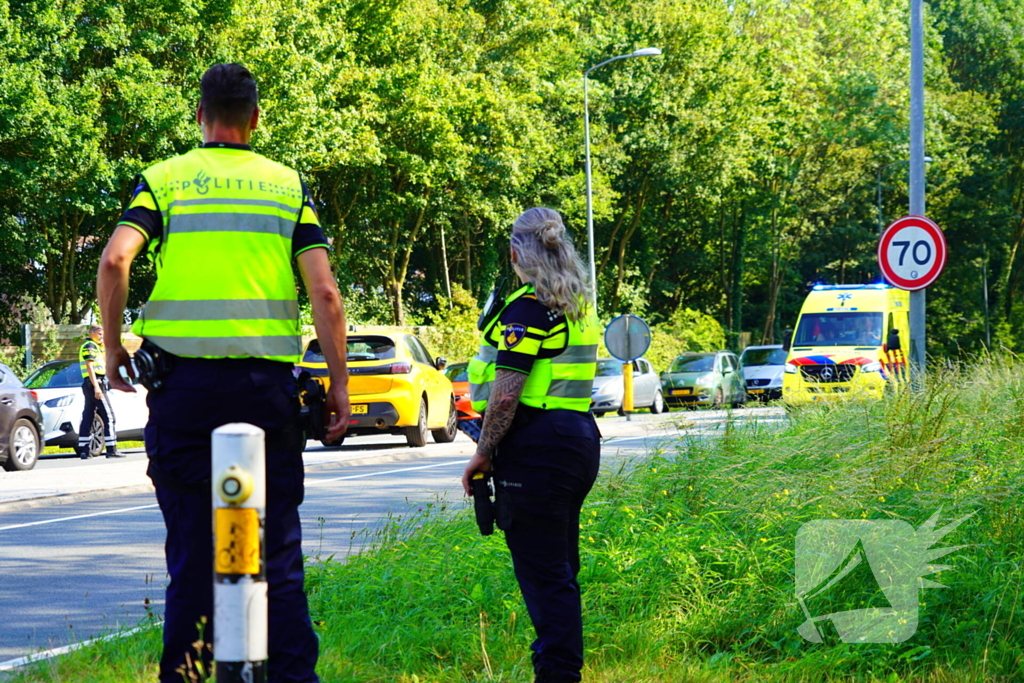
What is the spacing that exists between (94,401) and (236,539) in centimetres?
1620

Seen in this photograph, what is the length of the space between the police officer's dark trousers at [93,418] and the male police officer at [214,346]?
15075 mm

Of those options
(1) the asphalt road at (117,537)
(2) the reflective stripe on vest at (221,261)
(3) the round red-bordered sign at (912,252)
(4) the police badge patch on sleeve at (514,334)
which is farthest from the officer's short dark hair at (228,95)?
(3) the round red-bordered sign at (912,252)

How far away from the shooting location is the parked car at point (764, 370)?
116 ft

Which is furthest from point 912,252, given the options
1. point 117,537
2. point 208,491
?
point 208,491

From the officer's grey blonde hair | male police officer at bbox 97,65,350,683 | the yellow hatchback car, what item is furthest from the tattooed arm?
the yellow hatchback car

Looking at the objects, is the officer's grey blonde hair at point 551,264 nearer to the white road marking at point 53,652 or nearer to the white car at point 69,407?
the white road marking at point 53,652

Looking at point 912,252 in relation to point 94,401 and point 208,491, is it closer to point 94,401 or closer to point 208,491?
point 208,491

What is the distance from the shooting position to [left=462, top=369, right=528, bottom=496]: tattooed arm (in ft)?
15.1

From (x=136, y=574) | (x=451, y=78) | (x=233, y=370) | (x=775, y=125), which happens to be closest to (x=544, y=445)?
(x=233, y=370)

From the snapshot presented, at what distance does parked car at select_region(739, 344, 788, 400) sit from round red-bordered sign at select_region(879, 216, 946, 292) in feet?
71.4

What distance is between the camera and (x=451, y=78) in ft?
105

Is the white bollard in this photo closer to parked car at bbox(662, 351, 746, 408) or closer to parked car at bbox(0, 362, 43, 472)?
parked car at bbox(0, 362, 43, 472)

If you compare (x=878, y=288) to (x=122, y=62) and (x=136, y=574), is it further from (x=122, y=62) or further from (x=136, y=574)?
(x=136, y=574)

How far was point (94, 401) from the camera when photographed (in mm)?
18344
